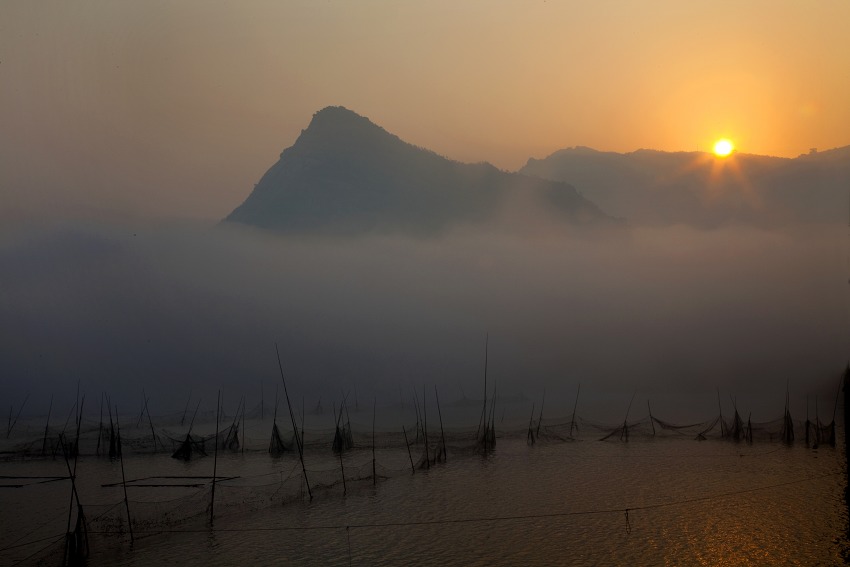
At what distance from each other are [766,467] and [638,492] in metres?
6.46

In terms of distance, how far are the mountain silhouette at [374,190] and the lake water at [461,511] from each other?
99807 millimetres

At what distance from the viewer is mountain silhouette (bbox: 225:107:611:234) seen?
125 metres

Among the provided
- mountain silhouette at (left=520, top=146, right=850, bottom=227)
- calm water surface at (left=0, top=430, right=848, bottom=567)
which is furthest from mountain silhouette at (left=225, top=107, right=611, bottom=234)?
calm water surface at (left=0, top=430, right=848, bottom=567)

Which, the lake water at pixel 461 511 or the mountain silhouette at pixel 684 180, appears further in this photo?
the mountain silhouette at pixel 684 180

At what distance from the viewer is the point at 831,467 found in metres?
24.2

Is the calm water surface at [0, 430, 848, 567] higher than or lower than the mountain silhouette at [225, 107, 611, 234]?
lower

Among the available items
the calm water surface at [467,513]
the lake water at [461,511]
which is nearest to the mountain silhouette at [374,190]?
the lake water at [461,511]

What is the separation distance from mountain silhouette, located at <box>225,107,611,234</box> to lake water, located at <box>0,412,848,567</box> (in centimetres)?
9981

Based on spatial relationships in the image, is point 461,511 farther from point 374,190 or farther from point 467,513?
point 374,190

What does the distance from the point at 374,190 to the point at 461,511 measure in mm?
111714

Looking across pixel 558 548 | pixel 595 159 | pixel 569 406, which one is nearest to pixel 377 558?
pixel 558 548

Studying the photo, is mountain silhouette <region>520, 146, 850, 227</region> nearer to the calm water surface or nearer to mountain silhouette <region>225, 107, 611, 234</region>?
mountain silhouette <region>225, 107, 611, 234</region>

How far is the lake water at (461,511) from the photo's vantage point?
1541 centimetres

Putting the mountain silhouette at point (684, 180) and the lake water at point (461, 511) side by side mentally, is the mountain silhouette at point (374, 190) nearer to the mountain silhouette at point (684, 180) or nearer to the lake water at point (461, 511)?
the mountain silhouette at point (684, 180)
